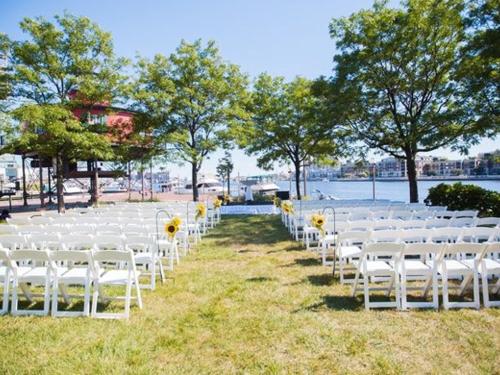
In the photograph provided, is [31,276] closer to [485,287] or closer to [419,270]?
[419,270]

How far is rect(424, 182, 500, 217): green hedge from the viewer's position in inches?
455

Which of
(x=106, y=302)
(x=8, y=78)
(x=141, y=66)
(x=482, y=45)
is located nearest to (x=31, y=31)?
(x=8, y=78)

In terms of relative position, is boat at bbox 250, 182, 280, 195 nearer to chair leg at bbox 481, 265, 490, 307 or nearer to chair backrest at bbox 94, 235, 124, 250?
chair backrest at bbox 94, 235, 124, 250

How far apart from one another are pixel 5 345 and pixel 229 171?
27.8 m

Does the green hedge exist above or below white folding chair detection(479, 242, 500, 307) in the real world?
above

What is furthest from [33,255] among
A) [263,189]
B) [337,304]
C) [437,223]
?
[263,189]

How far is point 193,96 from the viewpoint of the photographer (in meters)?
21.9

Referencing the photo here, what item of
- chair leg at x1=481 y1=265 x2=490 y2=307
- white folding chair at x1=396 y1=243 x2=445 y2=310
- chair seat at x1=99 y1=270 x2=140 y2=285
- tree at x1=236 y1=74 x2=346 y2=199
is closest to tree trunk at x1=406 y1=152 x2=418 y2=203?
tree at x1=236 y1=74 x2=346 y2=199

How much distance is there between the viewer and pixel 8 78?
55.6ft

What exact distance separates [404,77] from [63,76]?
58.5ft

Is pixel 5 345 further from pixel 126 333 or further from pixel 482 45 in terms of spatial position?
pixel 482 45

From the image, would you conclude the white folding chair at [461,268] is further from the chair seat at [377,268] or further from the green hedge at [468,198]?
the green hedge at [468,198]

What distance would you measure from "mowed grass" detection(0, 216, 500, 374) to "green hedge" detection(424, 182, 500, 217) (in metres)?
8.34

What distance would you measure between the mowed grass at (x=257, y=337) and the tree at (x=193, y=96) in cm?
1687
